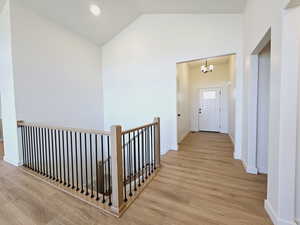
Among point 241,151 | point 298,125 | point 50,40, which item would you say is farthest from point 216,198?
point 50,40

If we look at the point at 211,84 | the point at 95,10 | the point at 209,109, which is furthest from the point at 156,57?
the point at 209,109

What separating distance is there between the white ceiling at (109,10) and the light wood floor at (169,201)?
3034 millimetres

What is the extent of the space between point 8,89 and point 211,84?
6030 millimetres

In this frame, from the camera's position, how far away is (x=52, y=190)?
7.08ft

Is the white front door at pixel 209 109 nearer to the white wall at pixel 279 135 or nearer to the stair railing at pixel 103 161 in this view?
the stair railing at pixel 103 161

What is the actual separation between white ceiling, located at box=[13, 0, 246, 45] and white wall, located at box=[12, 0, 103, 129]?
23 cm

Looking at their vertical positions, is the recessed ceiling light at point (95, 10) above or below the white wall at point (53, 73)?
above

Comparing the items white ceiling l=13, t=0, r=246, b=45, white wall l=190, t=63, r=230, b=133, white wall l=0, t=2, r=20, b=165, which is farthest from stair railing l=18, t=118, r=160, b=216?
white wall l=190, t=63, r=230, b=133

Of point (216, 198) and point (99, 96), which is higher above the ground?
point (99, 96)

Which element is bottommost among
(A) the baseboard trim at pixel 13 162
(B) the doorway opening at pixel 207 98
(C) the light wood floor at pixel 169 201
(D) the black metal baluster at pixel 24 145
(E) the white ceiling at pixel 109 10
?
(C) the light wood floor at pixel 169 201

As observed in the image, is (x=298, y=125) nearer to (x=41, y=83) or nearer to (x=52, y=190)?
(x=52, y=190)

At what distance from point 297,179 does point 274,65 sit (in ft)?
3.46

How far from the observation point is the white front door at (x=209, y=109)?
19.4 ft

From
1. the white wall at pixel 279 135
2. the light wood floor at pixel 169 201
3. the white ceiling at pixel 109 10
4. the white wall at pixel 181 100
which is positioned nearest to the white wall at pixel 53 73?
the white ceiling at pixel 109 10
